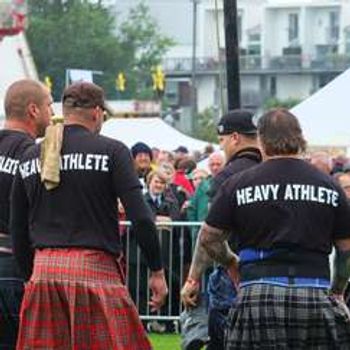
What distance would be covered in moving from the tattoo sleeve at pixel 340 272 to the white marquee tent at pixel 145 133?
24460mm

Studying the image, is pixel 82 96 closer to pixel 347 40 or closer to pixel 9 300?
pixel 9 300

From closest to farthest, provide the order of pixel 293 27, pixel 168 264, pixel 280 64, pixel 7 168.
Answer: pixel 7 168 < pixel 168 264 < pixel 280 64 < pixel 293 27

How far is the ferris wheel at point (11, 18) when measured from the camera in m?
40.4

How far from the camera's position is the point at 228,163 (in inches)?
347

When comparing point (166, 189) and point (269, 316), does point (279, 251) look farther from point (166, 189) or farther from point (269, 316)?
point (166, 189)

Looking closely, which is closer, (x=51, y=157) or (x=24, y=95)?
(x=51, y=157)

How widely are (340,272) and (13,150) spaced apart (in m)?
1.97

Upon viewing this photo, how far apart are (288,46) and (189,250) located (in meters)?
Result: 131

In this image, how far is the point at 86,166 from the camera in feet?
25.8

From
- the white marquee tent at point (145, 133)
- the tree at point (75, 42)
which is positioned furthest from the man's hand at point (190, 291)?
the tree at point (75, 42)

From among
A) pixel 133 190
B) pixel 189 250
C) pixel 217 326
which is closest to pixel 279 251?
pixel 133 190

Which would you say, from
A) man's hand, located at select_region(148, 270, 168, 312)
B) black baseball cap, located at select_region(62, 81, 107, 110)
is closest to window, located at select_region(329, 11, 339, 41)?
black baseball cap, located at select_region(62, 81, 107, 110)

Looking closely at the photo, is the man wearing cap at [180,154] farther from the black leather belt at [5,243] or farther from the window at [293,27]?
the window at [293,27]

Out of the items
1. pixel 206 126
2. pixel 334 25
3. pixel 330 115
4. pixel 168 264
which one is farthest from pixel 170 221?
pixel 334 25
